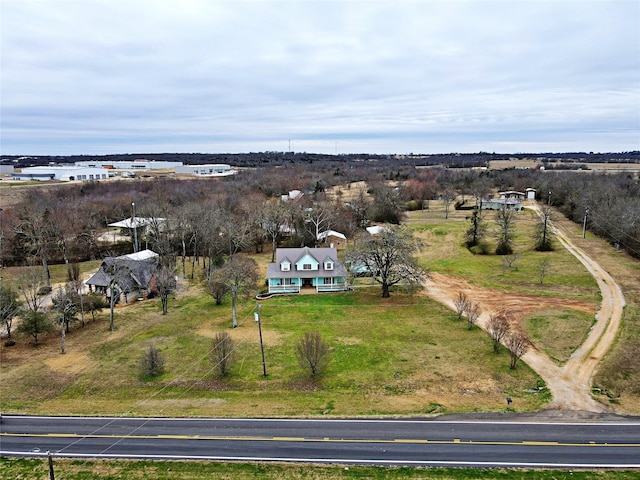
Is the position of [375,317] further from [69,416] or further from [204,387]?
[69,416]

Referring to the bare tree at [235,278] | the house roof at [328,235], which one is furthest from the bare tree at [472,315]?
the house roof at [328,235]

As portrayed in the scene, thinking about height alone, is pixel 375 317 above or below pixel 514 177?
below

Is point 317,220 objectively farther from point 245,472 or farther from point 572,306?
point 245,472

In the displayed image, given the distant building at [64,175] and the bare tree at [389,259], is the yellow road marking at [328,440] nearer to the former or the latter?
the bare tree at [389,259]

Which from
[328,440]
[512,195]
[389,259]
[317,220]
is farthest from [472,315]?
[512,195]

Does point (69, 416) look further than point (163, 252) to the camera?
No

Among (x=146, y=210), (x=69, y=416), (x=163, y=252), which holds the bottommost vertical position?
(x=69, y=416)

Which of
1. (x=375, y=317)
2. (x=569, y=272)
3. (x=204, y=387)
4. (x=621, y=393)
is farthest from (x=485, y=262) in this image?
(x=204, y=387)
